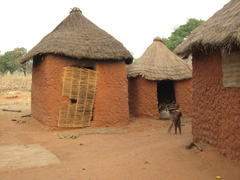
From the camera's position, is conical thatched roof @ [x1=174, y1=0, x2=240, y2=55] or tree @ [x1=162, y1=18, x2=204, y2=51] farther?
tree @ [x1=162, y1=18, x2=204, y2=51]

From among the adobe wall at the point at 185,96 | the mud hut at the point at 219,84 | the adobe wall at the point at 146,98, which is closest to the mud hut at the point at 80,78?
the adobe wall at the point at 146,98

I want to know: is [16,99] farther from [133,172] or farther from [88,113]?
[133,172]

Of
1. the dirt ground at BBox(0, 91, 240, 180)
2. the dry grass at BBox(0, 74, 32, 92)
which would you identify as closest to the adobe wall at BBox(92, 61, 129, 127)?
the dirt ground at BBox(0, 91, 240, 180)

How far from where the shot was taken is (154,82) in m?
11.3

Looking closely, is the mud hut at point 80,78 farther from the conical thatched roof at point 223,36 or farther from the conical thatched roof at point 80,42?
the conical thatched roof at point 223,36

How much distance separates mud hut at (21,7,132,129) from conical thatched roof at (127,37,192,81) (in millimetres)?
2065

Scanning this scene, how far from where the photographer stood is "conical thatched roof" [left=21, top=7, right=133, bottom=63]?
838 centimetres

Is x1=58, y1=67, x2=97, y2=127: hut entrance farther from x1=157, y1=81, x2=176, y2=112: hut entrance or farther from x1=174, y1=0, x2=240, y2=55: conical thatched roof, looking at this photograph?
x1=157, y1=81, x2=176, y2=112: hut entrance

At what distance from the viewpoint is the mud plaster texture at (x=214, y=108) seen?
4375mm

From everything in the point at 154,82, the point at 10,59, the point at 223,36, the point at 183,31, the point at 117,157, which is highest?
the point at 183,31

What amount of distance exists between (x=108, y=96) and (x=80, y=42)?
227cm

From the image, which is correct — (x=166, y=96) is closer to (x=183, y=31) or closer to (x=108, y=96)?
(x=108, y=96)

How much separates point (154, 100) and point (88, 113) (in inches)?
142

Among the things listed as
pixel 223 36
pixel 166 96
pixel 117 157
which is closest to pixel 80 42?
pixel 117 157
